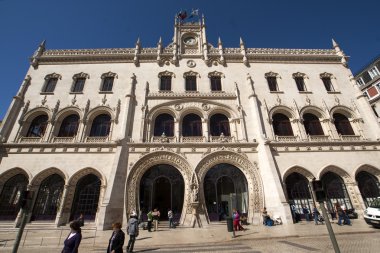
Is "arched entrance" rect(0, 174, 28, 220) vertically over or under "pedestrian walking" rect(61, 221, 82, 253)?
over

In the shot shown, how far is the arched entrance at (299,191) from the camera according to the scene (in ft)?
55.5

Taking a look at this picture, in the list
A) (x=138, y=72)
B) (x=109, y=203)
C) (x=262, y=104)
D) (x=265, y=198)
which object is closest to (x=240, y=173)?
(x=265, y=198)

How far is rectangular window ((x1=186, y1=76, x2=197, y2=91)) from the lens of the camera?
22312mm

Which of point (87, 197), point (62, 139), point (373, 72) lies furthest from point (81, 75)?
point (373, 72)

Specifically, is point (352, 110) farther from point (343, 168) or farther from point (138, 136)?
point (138, 136)

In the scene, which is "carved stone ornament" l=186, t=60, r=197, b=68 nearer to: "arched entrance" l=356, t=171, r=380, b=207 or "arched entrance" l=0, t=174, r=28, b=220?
"arched entrance" l=0, t=174, r=28, b=220

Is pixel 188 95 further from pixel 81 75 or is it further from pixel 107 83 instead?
pixel 81 75

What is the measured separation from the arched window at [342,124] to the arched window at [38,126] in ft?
97.3

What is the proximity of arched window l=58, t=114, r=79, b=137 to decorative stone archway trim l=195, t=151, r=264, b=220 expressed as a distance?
12671 mm

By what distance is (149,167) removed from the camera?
17250 millimetres

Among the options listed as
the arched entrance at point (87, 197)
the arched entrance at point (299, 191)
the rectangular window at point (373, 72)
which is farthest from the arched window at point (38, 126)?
the rectangular window at point (373, 72)

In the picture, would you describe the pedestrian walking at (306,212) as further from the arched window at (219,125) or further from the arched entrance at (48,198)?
the arched entrance at (48,198)

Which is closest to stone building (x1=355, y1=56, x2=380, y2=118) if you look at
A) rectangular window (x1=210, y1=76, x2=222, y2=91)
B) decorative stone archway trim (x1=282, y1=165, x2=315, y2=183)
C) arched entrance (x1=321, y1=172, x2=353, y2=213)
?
arched entrance (x1=321, y1=172, x2=353, y2=213)

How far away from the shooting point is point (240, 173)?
17.8m
